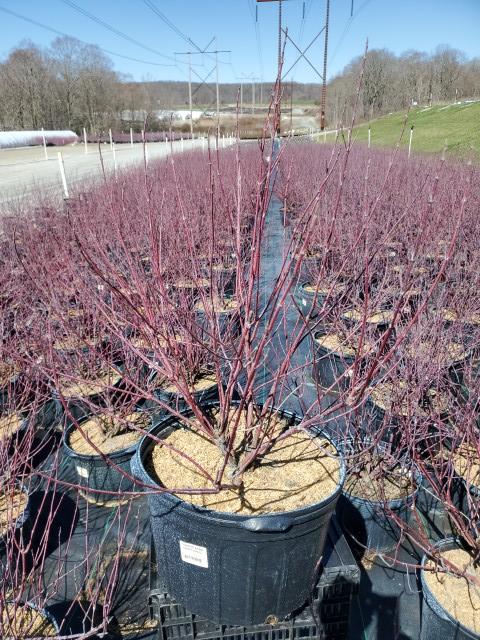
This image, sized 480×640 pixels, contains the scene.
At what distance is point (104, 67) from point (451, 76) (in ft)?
105

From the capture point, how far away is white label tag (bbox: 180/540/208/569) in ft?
4.58

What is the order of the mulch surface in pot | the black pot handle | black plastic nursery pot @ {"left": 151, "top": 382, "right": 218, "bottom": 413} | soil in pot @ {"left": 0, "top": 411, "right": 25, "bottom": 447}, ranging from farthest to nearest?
1. black plastic nursery pot @ {"left": 151, "top": 382, "right": 218, "bottom": 413}
2. soil in pot @ {"left": 0, "top": 411, "right": 25, "bottom": 447}
3. the mulch surface in pot
4. the black pot handle

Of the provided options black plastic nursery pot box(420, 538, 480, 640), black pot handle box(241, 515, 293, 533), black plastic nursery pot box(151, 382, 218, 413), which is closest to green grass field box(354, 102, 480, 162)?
black plastic nursery pot box(151, 382, 218, 413)

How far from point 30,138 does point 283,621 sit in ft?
116

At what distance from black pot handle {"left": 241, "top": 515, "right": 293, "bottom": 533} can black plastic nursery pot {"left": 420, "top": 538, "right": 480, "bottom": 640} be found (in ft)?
2.17

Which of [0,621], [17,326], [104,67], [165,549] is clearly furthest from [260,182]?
[104,67]

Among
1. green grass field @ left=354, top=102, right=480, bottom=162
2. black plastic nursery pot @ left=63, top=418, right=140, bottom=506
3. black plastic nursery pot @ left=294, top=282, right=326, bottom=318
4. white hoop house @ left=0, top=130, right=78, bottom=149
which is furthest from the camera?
white hoop house @ left=0, top=130, right=78, bottom=149

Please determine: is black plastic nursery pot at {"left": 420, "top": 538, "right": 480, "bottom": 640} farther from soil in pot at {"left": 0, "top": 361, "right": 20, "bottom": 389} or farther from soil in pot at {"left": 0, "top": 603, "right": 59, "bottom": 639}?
soil in pot at {"left": 0, "top": 361, "right": 20, "bottom": 389}

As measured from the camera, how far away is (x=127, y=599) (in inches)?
73.9

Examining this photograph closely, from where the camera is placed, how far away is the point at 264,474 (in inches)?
62.2

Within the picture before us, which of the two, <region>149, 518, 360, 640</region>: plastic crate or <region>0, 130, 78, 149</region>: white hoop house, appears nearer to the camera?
<region>149, 518, 360, 640</region>: plastic crate

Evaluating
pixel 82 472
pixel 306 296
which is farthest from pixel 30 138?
pixel 82 472

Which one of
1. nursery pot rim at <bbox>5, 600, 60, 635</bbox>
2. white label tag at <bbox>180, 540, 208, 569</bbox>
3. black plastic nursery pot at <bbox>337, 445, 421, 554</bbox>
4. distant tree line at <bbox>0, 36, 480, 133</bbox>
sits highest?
distant tree line at <bbox>0, 36, 480, 133</bbox>

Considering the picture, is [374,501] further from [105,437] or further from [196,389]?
[105,437]
